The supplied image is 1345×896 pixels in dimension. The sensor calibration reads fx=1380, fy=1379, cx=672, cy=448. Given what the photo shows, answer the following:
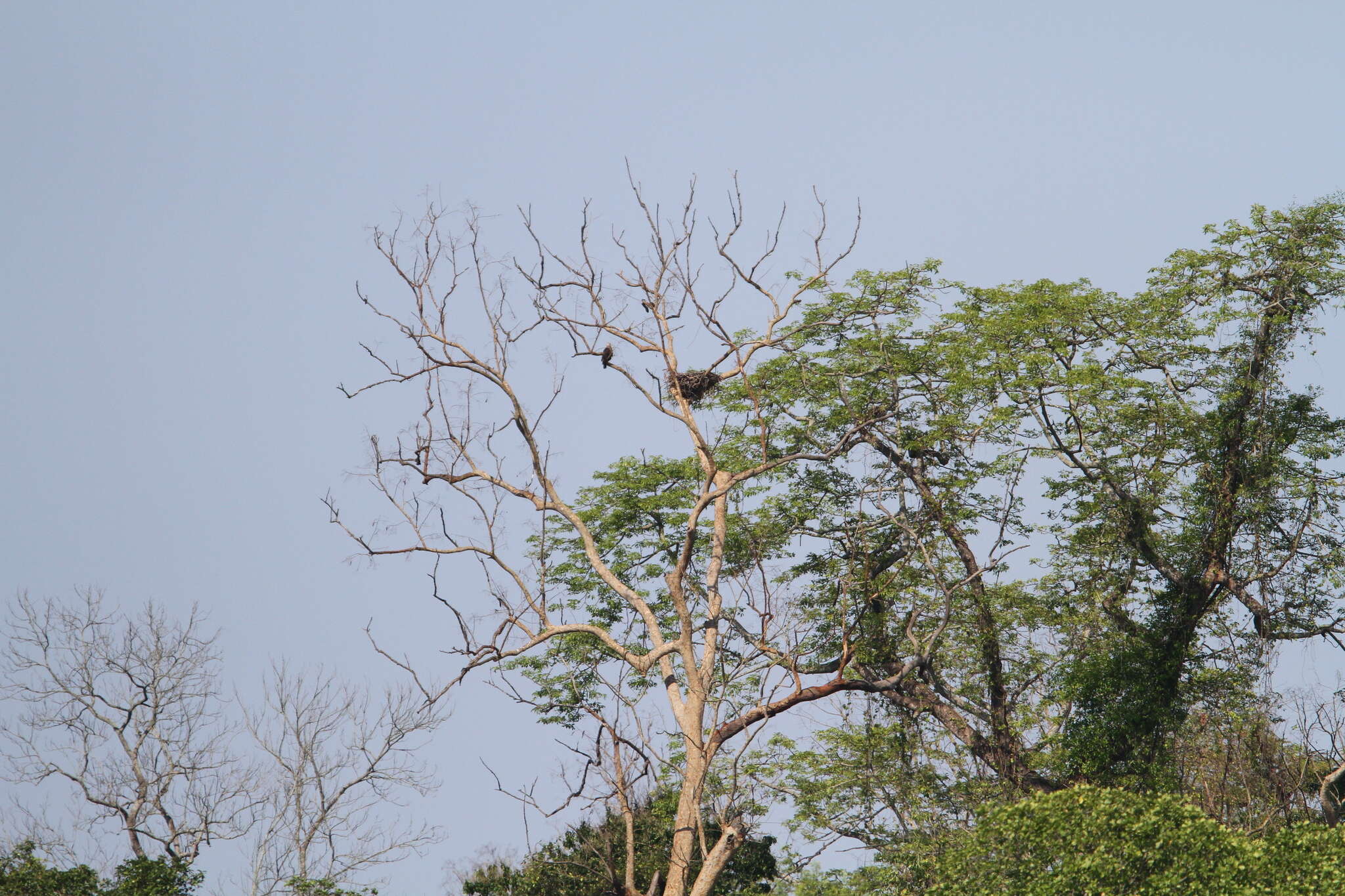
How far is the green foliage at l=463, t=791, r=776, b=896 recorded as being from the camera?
55.8 feet

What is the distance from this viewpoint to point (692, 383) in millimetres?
14719

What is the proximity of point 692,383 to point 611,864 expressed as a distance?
610 cm

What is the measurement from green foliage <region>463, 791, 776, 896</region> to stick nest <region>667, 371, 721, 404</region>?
5.52 metres

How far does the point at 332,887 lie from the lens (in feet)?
52.7

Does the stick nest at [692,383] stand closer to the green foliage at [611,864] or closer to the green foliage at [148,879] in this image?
the green foliage at [611,864]

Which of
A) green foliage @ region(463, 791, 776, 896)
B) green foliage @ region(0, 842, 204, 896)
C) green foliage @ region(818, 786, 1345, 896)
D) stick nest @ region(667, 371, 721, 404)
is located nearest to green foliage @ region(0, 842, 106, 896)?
green foliage @ region(0, 842, 204, 896)

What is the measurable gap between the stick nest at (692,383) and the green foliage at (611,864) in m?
5.52

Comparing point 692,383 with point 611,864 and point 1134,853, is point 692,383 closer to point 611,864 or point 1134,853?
point 611,864

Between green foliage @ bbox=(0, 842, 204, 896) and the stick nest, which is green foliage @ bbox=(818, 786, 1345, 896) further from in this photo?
green foliage @ bbox=(0, 842, 204, 896)

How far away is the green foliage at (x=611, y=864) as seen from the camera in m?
17.0

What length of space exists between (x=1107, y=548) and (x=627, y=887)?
7.65 metres

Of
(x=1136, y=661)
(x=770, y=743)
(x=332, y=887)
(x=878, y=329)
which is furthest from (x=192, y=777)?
(x=1136, y=661)

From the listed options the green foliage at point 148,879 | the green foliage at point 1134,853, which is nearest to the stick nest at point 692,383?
the green foliage at point 1134,853

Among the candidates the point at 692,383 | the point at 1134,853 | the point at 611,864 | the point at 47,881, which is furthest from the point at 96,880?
the point at 1134,853
